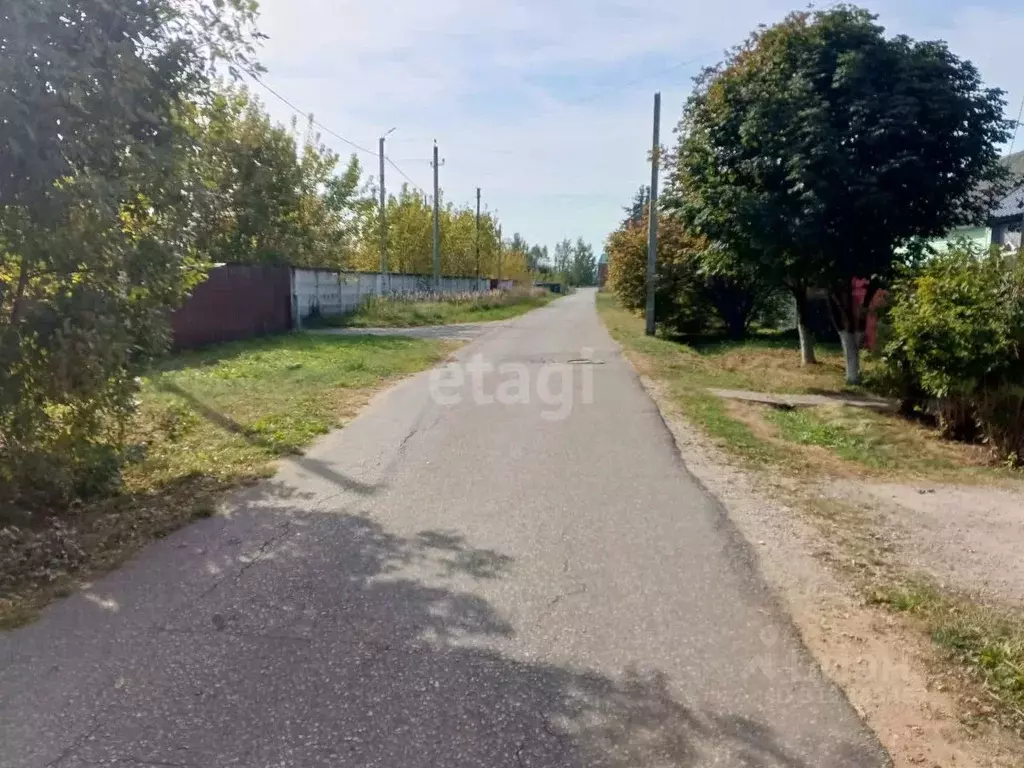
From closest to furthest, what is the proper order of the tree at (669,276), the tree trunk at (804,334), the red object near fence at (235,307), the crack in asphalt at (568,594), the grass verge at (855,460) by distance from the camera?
the grass verge at (855,460) → the crack in asphalt at (568,594) → the red object near fence at (235,307) → the tree trunk at (804,334) → the tree at (669,276)

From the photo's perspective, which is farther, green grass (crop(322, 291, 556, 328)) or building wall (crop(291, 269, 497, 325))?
green grass (crop(322, 291, 556, 328))

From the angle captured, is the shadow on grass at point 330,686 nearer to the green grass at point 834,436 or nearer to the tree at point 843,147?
the green grass at point 834,436

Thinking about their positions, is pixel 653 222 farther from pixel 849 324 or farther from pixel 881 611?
pixel 881 611

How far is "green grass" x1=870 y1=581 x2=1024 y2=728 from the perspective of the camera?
3.61m

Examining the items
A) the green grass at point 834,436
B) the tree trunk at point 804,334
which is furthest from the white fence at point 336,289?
the green grass at point 834,436

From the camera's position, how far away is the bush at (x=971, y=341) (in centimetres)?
912

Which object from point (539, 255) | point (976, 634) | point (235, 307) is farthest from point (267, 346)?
point (539, 255)

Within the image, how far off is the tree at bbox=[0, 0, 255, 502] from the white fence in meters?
18.8

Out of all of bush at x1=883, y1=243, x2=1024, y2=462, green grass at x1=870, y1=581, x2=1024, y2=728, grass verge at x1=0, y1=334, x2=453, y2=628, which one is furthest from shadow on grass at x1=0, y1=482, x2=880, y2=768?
bush at x1=883, y1=243, x2=1024, y2=462

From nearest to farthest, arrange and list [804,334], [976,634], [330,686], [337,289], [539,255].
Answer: [330,686] < [976,634] < [804,334] < [337,289] < [539,255]

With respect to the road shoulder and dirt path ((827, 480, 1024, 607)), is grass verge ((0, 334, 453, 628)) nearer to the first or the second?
the road shoulder

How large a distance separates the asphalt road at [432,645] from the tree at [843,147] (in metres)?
7.55

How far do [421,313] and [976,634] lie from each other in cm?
2984

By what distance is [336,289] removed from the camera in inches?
1166
